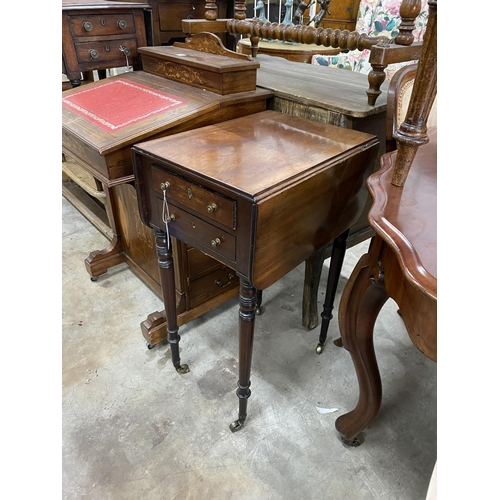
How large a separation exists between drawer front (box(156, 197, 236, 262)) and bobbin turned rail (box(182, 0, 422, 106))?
623mm

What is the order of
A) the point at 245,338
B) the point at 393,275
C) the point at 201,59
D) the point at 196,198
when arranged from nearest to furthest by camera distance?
1. the point at 393,275
2. the point at 196,198
3. the point at 245,338
4. the point at 201,59

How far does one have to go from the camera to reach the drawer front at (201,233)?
88 cm

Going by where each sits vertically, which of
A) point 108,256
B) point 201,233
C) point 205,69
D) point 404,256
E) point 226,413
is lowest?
point 226,413

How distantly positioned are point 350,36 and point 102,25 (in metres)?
0.98

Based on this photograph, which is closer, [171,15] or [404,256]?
[404,256]

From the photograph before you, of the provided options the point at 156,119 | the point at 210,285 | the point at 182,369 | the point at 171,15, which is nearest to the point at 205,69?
the point at 156,119

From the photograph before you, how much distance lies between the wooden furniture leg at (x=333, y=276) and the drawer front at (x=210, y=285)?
1.36ft

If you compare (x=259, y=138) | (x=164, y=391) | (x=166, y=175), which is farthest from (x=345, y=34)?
(x=164, y=391)

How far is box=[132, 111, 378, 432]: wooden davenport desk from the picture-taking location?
821 mm

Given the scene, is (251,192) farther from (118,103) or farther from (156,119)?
(118,103)

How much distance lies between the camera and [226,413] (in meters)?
1.27

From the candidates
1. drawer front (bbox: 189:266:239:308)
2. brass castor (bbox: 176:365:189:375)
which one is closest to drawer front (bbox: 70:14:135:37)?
drawer front (bbox: 189:266:239:308)

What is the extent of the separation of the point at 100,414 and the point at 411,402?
1.05 m
